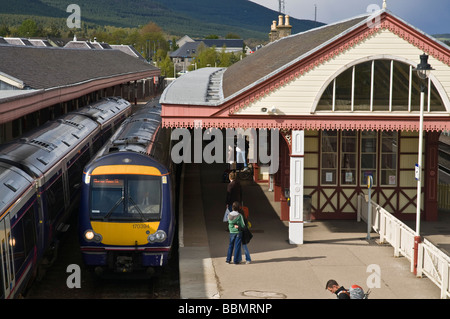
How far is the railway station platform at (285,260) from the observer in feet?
41.9

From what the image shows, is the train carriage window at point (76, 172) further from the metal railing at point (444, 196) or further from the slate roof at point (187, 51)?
the slate roof at point (187, 51)

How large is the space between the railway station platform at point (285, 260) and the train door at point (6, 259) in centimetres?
322

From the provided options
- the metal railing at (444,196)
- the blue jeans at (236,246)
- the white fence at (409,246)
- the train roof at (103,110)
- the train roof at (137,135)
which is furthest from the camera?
the train roof at (103,110)

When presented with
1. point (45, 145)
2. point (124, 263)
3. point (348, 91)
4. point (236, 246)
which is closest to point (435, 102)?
point (348, 91)

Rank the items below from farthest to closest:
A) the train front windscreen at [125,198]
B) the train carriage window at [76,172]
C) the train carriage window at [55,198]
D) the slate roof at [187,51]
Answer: the slate roof at [187,51] → the train carriage window at [76,172] → the train carriage window at [55,198] → the train front windscreen at [125,198]

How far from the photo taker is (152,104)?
24.4 m

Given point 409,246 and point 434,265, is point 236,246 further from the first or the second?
point 434,265

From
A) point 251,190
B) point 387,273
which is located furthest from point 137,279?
point 251,190

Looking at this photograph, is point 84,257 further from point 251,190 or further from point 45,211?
point 251,190

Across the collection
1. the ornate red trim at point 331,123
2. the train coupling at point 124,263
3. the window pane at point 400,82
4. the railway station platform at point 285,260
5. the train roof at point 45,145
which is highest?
the window pane at point 400,82

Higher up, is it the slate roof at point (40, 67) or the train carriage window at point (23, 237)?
the slate roof at point (40, 67)

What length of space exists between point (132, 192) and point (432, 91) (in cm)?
770

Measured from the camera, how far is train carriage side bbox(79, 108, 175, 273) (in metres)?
13.2

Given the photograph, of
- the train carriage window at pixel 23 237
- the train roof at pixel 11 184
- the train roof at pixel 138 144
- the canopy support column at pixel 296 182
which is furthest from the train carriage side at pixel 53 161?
the canopy support column at pixel 296 182
